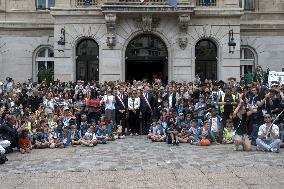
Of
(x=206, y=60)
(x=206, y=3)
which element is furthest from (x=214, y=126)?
(x=206, y=3)

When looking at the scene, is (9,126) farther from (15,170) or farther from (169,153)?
(169,153)

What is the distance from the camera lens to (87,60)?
30234 millimetres

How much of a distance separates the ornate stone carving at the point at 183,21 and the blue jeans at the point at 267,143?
13120 millimetres

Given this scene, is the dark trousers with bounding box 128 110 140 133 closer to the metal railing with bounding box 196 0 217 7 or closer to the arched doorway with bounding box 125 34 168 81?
the arched doorway with bounding box 125 34 168 81

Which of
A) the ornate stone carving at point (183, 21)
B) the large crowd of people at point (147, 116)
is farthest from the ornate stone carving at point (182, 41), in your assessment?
the large crowd of people at point (147, 116)

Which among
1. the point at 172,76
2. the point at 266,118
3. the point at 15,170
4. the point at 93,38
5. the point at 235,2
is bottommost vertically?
the point at 15,170

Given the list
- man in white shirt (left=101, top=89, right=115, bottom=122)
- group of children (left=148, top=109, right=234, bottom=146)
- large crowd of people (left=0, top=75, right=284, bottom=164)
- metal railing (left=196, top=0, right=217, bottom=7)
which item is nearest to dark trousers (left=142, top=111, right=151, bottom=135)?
large crowd of people (left=0, top=75, right=284, bottom=164)

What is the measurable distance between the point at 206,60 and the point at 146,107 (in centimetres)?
964

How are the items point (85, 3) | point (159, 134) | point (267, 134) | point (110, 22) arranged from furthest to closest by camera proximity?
1. point (85, 3)
2. point (110, 22)
3. point (159, 134)
4. point (267, 134)

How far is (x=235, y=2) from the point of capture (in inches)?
1161

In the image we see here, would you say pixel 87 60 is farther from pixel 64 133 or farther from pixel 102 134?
pixel 64 133

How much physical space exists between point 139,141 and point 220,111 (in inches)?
133

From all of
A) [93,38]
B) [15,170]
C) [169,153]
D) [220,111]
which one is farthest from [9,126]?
[93,38]

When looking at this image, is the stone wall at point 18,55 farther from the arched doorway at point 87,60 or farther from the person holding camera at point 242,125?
the person holding camera at point 242,125
